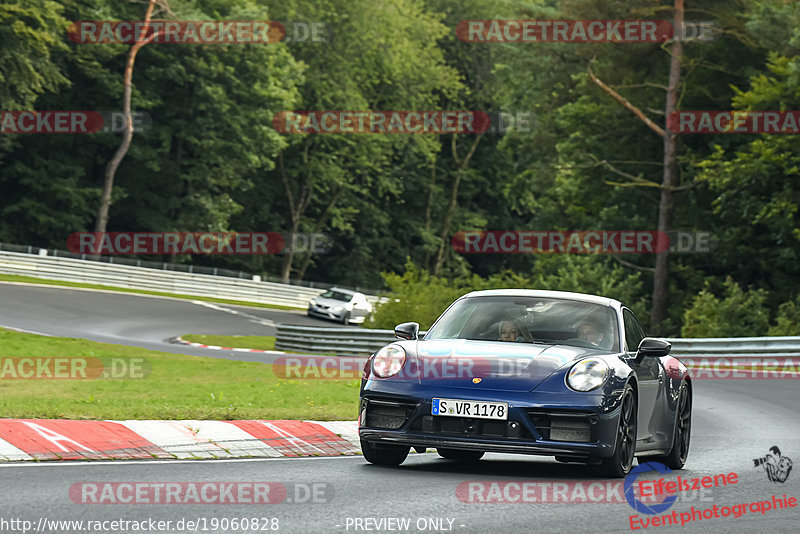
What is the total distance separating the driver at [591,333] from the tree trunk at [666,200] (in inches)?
1272

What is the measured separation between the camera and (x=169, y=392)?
17.1m

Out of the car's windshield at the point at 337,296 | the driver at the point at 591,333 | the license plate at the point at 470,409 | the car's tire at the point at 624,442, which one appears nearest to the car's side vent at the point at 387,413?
the license plate at the point at 470,409

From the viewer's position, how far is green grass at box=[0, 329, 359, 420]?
12453 mm

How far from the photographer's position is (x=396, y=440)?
30.9 feet

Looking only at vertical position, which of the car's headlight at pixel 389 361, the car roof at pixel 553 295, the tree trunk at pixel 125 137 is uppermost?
the tree trunk at pixel 125 137

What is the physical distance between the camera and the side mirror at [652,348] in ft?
33.6

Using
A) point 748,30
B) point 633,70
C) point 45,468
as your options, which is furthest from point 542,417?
point 633,70

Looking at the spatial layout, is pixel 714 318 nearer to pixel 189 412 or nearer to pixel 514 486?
pixel 189 412

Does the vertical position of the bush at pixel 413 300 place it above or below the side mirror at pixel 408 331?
below

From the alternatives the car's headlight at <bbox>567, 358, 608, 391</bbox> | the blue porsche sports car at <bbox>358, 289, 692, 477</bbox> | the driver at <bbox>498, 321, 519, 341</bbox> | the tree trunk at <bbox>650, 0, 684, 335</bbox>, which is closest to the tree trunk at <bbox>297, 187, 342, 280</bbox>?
the tree trunk at <bbox>650, 0, 684, 335</bbox>

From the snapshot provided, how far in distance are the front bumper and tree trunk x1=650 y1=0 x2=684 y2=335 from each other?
33.6 meters

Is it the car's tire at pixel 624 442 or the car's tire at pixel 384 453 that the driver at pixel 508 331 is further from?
the car's tire at pixel 384 453

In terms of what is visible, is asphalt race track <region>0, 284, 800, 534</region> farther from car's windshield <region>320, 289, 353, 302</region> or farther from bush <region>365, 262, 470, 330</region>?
car's windshield <region>320, 289, 353, 302</region>

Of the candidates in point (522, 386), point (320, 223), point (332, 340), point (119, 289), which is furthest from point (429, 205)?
point (522, 386)
